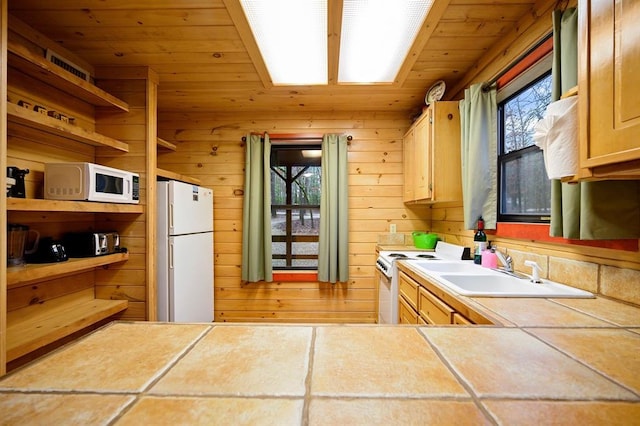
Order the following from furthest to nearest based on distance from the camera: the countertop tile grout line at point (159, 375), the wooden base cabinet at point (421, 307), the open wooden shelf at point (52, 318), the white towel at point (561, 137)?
1. the open wooden shelf at point (52, 318)
2. the wooden base cabinet at point (421, 307)
3. the white towel at point (561, 137)
4. the countertop tile grout line at point (159, 375)

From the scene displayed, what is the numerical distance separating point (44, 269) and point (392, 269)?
7.44ft

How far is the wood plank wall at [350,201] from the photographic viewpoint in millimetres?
Answer: 3141

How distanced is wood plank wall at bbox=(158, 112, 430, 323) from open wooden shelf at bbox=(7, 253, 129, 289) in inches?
52.9

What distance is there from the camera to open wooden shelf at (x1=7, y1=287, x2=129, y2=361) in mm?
1530

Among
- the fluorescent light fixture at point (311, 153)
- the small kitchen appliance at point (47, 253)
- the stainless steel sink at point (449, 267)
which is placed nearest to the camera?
the small kitchen appliance at point (47, 253)

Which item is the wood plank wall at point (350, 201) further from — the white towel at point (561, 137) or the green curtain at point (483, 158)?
the white towel at point (561, 137)

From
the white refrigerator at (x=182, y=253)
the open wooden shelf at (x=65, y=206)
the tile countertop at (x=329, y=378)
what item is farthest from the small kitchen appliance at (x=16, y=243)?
the tile countertop at (x=329, y=378)

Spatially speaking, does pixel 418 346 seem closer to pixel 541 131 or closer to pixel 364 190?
pixel 541 131

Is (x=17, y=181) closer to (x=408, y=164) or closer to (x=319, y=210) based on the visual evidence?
(x=319, y=210)

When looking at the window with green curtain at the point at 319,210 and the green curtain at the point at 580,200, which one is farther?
the window with green curtain at the point at 319,210

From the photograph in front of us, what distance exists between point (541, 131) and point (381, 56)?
4.37 ft

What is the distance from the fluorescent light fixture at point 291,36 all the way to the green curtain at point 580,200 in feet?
3.92

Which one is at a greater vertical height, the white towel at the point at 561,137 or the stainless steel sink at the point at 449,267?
the white towel at the point at 561,137

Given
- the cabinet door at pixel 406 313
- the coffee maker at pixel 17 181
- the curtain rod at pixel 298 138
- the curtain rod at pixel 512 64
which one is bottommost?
the cabinet door at pixel 406 313
